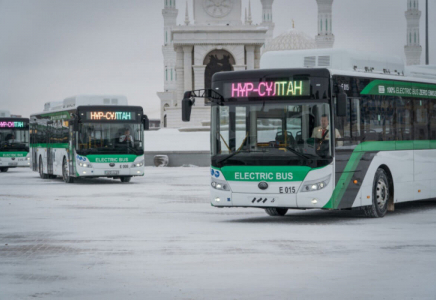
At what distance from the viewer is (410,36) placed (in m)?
134

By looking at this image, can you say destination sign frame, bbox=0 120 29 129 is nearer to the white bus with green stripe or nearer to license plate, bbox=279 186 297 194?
the white bus with green stripe

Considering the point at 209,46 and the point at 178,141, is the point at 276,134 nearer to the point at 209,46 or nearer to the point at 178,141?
the point at 178,141

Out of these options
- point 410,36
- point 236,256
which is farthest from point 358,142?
point 410,36

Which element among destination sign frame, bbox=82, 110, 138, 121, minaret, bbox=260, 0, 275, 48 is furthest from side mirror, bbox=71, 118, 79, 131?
minaret, bbox=260, 0, 275, 48

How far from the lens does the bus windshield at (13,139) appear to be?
4625 cm

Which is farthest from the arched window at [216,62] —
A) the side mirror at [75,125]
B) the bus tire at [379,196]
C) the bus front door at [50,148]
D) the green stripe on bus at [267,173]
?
the green stripe on bus at [267,173]

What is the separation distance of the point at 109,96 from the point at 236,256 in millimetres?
20721

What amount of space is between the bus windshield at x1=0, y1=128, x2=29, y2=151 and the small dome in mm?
90815

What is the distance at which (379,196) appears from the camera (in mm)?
16359

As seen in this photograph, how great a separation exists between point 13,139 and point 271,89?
33.2 metres

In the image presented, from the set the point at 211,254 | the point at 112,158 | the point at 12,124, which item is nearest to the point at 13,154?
the point at 12,124

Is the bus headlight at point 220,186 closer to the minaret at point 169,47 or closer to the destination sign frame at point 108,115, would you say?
the destination sign frame at point 108,115

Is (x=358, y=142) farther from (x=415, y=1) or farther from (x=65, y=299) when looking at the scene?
(x=415, y=1)

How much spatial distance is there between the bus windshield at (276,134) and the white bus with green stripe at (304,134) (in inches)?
0.6
